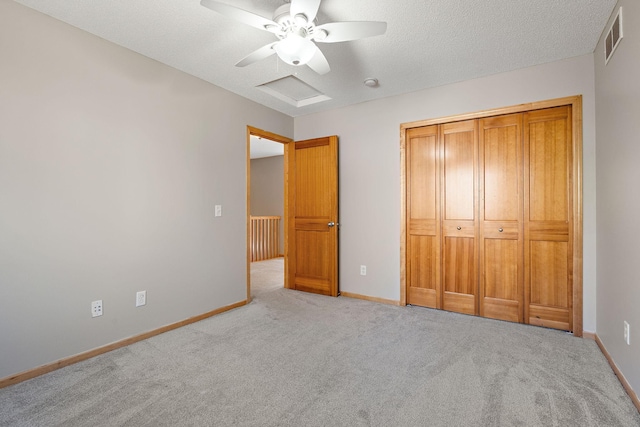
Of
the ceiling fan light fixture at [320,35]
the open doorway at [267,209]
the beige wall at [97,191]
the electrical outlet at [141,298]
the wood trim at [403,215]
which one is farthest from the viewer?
the open doorway at [267,209]

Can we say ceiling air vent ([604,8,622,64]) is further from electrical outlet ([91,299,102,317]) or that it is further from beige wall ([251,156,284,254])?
beige wall ([251,156,284,254])

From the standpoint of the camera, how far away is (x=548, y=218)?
9.26ft

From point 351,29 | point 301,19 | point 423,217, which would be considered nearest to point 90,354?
point 301,19

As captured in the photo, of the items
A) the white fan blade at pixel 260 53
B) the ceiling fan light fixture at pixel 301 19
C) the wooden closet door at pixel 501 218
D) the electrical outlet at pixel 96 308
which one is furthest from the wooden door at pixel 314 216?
the electrical outlet at pixel 96 308

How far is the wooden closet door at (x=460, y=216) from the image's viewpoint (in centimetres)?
318

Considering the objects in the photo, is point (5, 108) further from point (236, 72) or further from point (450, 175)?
point (450, 175)

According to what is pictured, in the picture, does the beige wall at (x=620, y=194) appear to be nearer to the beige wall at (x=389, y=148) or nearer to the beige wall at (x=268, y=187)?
the beige wall at (x=389, y=148)

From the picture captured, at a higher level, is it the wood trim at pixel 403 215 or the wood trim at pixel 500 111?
the wood trim at pixel 500 111

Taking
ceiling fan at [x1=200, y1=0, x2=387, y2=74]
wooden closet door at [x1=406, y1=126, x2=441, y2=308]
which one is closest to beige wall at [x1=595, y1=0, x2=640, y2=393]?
wooden closet door at [x1=406, y1=126, x2=441, y2=308]

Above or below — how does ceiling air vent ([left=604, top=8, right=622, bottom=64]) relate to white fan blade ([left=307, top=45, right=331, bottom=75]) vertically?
above

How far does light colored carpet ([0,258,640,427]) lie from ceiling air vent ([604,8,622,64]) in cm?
217

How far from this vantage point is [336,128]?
4.07 metres

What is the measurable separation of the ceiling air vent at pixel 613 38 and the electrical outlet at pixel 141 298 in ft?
12.9

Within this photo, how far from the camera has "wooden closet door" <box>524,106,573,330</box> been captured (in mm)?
2740
